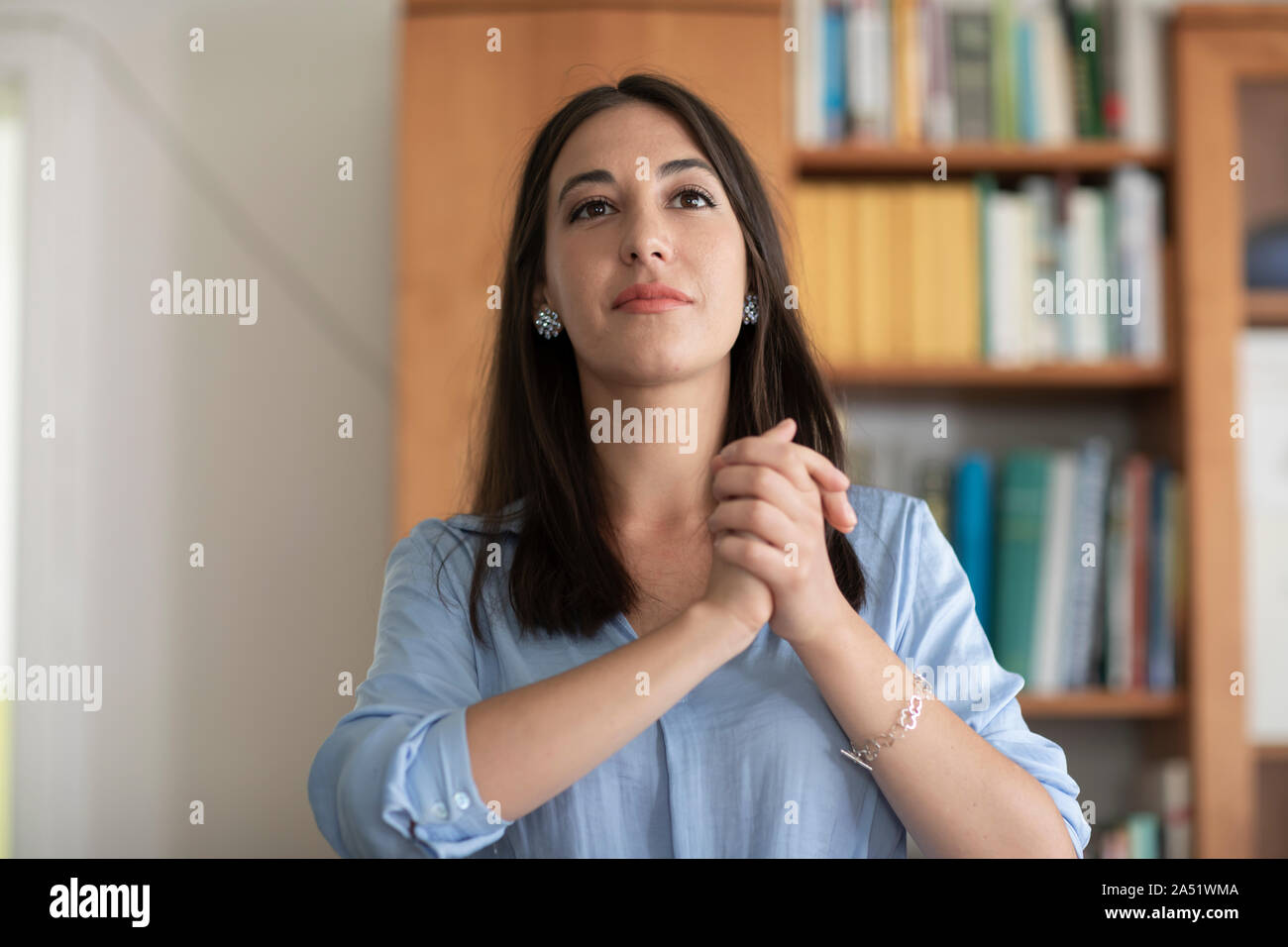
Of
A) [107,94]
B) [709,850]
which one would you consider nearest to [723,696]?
[709,850]

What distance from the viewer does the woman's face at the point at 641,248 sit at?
29.5 inches

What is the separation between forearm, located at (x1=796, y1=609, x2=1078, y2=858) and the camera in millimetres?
664

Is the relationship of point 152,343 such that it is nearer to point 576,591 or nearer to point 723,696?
point 576,591

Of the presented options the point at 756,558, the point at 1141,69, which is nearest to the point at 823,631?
the point at 756,558

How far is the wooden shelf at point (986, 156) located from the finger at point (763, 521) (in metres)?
1.01

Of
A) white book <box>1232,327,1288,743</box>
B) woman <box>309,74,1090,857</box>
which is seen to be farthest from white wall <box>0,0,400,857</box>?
white book <box>1232,327,1288,743</box>

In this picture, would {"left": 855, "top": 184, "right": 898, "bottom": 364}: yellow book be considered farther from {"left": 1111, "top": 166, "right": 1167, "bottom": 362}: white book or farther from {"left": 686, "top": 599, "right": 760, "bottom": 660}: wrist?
{"left": 686, "top": 599, "right": 760, "bottom": 660}: wrist

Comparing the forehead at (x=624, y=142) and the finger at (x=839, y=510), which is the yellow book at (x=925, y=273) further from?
the finger at (x=839, y=510)

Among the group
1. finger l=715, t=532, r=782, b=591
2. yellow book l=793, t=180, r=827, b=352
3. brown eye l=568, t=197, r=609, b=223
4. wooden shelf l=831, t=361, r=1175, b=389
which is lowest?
finger l=715, t=532, r=782, b=591

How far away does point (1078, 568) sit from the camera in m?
1.53

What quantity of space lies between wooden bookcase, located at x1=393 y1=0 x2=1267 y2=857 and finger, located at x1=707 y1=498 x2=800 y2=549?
80cm
